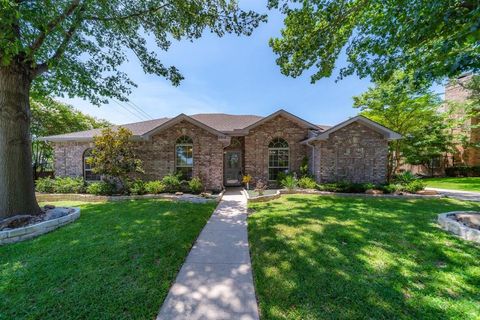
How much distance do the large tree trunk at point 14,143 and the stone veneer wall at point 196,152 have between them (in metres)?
5.81

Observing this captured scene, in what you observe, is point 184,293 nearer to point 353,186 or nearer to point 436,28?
point 436,28

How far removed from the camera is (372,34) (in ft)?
23.0

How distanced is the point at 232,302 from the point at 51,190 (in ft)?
44.9

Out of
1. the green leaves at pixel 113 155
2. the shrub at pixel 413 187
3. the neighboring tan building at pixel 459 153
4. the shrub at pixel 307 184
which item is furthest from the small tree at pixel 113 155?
the neighboring tan building at pixel 459 153

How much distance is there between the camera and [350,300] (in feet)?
9.07

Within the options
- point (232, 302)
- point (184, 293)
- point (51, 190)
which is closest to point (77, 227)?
point (184, 293)

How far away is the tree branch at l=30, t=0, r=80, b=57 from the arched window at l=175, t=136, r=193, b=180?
6584 mm

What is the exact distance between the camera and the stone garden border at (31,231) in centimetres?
477

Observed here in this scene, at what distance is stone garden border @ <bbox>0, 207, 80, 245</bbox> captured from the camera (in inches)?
188

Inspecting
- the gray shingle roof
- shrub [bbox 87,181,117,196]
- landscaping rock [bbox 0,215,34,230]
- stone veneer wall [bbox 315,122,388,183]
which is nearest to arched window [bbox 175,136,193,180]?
the gray shingle roof

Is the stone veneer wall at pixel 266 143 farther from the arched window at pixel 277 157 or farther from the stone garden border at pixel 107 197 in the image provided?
the stone garden border at pixel 107 197

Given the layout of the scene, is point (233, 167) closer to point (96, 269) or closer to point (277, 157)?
point (277, 157)

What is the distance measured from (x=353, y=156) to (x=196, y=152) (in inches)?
367

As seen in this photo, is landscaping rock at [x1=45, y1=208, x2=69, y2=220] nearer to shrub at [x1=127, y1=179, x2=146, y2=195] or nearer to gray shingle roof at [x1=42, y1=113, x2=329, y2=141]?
shrub at [x1=127, y1=179, x2=146, y2=195]
